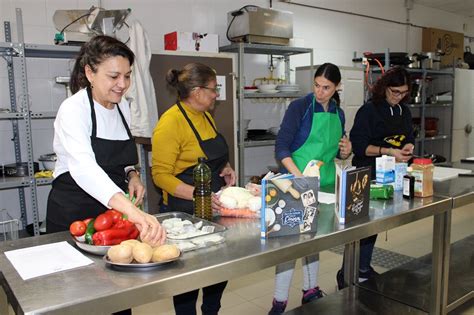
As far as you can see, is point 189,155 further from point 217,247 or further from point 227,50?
point 227,50

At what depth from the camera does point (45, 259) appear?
130 cm

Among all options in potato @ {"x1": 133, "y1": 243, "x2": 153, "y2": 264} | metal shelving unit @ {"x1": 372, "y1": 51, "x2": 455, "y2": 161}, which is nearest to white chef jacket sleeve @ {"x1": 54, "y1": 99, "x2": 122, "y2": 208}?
potato @ {"x1": 133, "y1": 243, "x2": 153, "y2": 264}

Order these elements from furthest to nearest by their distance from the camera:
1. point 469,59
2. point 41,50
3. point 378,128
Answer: point 469,59, point 41,50, point 378,128

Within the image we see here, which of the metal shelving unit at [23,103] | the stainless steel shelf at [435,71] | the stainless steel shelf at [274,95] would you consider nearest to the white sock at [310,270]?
the metal shelving unit at [23,103]

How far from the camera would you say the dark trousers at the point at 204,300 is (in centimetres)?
202

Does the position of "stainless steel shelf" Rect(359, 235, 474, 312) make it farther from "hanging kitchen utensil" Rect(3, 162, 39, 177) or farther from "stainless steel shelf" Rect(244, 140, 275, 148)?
"hanging kitchen utensil" Rect(3, 162, 39, 177)

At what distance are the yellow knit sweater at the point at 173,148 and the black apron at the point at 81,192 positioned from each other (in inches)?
9.0

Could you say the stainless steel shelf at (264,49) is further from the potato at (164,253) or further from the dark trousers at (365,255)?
the potato at (164,253)

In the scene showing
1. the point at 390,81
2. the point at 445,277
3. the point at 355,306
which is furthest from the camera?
the point at 390,81

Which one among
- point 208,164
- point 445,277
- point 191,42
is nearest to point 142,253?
point 208,164

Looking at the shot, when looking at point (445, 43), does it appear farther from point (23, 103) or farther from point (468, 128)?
point (23, 103)

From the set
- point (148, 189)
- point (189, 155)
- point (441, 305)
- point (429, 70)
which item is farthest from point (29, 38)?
point (429, 70)

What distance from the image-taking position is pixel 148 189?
150 inches

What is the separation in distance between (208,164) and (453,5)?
6.29 m
